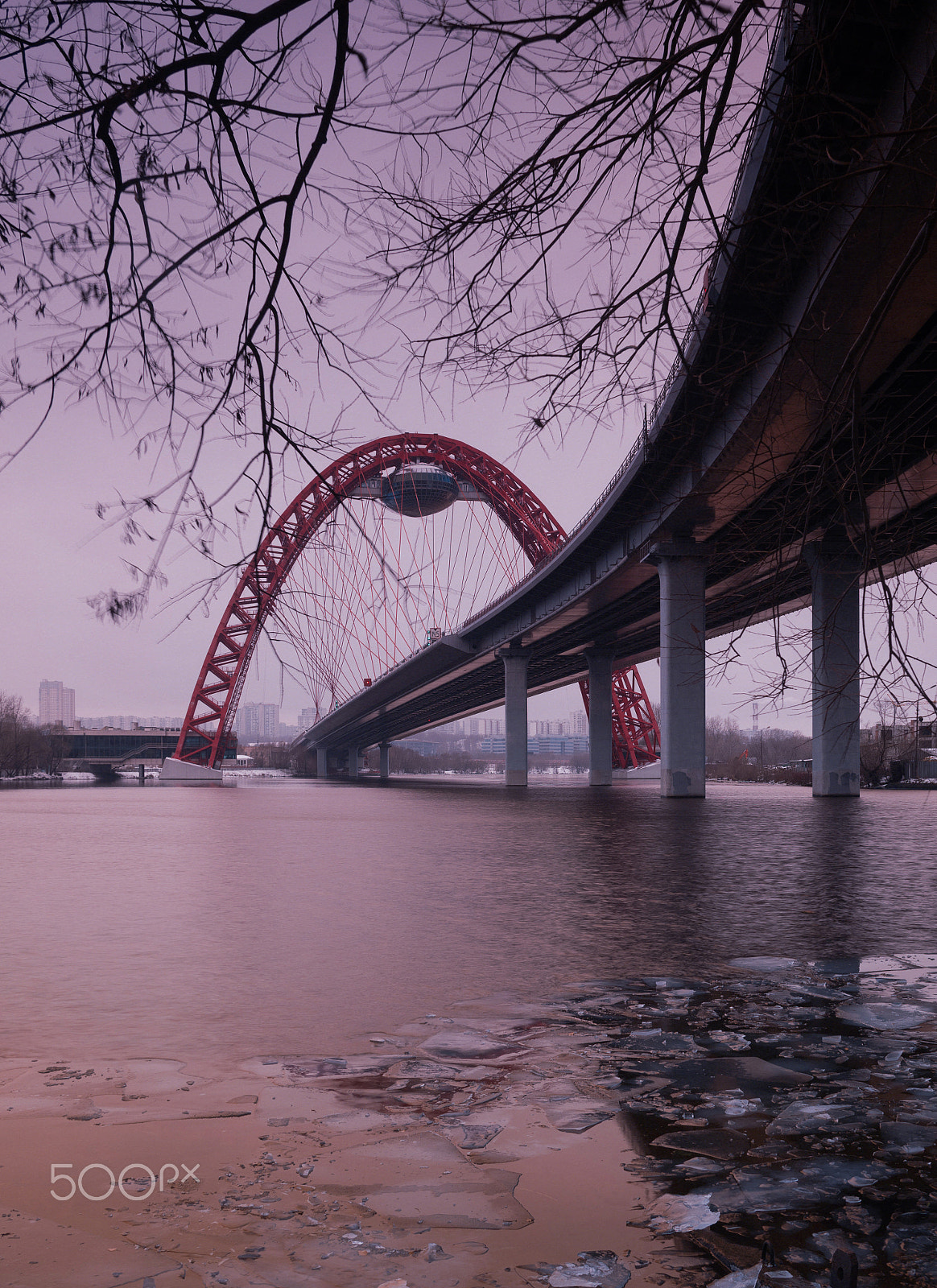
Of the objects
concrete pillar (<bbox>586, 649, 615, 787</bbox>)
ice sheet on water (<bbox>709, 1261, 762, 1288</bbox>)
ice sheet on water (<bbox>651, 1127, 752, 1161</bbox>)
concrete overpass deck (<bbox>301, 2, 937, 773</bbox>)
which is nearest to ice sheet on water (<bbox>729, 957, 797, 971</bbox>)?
concrete overpass deck (<bbox>301, 2, 937, 773</bbox>)

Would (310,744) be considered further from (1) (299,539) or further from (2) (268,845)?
(1) (299,539)

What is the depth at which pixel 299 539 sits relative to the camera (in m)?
5.59

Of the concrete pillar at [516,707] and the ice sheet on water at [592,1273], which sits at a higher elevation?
the concrete pillar at [516,707]

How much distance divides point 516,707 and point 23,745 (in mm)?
64544

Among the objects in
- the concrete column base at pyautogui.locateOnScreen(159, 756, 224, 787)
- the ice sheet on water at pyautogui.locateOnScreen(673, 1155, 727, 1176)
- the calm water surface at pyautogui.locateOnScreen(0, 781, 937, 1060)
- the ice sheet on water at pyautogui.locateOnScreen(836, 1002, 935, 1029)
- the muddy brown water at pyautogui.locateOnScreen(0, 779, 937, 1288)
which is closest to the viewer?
the muddy brown water at pyautogui.locateOnScreen(0, 779, 937, 1288)

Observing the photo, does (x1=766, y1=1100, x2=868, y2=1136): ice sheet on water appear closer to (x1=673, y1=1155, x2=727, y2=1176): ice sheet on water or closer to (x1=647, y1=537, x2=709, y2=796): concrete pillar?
(x1=673, y1=1155, x2=727, y2=1176): ice sheet on water

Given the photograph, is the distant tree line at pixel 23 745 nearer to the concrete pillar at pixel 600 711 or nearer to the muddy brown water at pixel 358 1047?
the concrete pillar at pixel 600 711

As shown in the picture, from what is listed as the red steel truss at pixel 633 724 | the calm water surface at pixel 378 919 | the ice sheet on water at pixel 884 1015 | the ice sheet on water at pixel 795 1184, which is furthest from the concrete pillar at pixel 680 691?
the red steel truss at pixel 633 724

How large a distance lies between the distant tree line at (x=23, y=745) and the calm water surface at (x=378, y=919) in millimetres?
90753

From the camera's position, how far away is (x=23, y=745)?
348ft

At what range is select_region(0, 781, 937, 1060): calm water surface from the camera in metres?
5.91

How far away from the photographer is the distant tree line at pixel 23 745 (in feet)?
342

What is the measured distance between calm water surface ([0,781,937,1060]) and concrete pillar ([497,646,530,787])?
42368 millimetres

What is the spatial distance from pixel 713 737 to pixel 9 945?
6521 inches
